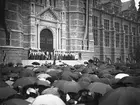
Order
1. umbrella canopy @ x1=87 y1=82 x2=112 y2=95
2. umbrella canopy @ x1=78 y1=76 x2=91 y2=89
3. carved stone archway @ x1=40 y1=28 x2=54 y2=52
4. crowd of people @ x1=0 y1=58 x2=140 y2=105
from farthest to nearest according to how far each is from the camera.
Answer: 1. carved stone archway @ x1=40 y1=28 x2=54 y2=52
2. umbrella canopy @ x1=78 y1=76 x2=91 y2=89
3. umbrella canopy @ x1=87 y1=82 x2=112 y2=95
4. crowd of people @ x1=0 y1=58 x2=140 y2=105

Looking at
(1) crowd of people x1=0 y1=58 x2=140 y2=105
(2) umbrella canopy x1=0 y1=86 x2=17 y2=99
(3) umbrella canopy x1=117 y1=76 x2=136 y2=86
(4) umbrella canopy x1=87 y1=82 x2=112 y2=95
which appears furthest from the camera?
(3) umbrella canopy x1=117 y1=76 x2=136 y2=86

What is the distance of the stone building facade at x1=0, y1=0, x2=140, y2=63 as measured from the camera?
765 inches

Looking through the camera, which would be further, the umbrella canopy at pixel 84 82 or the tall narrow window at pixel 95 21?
the tall narrow window at pixel 95 21

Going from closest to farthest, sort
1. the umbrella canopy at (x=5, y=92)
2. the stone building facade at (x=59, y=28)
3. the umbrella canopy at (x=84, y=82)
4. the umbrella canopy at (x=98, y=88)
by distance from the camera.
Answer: the umbrella canopy at (x=5, y=92) → the umbrella canopy at (x=98, y=88) → the umbrella canopy at (x=84, y=82) → the stone building facade at (x=59, y=28)

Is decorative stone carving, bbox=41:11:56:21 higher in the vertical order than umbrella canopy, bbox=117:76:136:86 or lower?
higher

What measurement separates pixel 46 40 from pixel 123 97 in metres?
21.8

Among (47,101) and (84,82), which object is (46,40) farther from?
(47,101)

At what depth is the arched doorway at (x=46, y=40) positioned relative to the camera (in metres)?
24.1

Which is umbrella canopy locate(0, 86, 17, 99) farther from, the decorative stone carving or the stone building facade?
the decorative stone carving

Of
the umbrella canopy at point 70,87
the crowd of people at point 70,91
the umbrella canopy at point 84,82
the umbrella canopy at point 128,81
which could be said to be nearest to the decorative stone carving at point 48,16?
the crowd of people at point 70,91

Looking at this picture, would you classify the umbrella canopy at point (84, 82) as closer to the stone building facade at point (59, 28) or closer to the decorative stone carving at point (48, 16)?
the stone building facade at point (59, 28)

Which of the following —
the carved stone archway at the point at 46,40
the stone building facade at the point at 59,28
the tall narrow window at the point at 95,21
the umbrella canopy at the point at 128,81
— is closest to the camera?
the umbrella canopy at the point at 128,81

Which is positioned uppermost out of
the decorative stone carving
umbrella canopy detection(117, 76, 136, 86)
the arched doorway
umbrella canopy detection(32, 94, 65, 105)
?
the decorative stone carving

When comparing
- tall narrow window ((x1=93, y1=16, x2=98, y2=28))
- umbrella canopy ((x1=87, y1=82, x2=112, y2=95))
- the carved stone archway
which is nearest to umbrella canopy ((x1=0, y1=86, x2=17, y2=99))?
umbrella canopy ((x1=87, y1=82, x2=112, y2=95))
